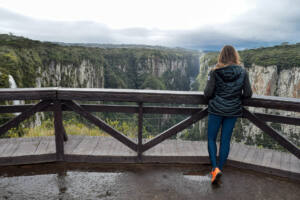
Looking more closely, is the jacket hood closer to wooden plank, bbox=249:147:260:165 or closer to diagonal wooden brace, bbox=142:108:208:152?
diagonal wooden brace, bbox=142:108:208:152

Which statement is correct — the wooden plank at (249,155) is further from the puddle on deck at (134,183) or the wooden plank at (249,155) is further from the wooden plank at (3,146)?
the wooden plank at (3,146)

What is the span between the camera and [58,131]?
11.3ft

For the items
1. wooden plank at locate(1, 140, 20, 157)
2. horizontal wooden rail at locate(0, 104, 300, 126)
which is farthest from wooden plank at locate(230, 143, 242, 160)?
wooden plank at locate(1, 140, 20, 157)

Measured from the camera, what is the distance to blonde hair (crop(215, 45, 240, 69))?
289cm

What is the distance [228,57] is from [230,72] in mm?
181

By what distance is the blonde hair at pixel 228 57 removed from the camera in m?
2.89

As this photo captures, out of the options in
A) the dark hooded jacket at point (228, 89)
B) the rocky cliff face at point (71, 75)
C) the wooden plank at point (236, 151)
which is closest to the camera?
the dark hooded jacket at point (228, 89)

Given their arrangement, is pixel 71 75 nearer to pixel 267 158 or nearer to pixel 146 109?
pixel 146 109

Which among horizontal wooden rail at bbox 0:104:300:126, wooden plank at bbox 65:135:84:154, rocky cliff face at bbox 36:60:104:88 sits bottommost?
rocky cliff face at bbox 36:60:104:88

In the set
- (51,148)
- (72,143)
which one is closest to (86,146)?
(72,143)

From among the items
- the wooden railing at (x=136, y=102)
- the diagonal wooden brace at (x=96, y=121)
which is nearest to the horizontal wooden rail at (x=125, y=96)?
the wooden railing at (x=136, y=102)

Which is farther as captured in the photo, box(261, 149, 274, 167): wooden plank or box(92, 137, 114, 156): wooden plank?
box(92, 137, 114, 156): wooden plank

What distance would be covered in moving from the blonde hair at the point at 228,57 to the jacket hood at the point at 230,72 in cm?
5

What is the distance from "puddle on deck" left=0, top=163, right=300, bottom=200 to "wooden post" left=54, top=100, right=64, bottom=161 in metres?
0.16
